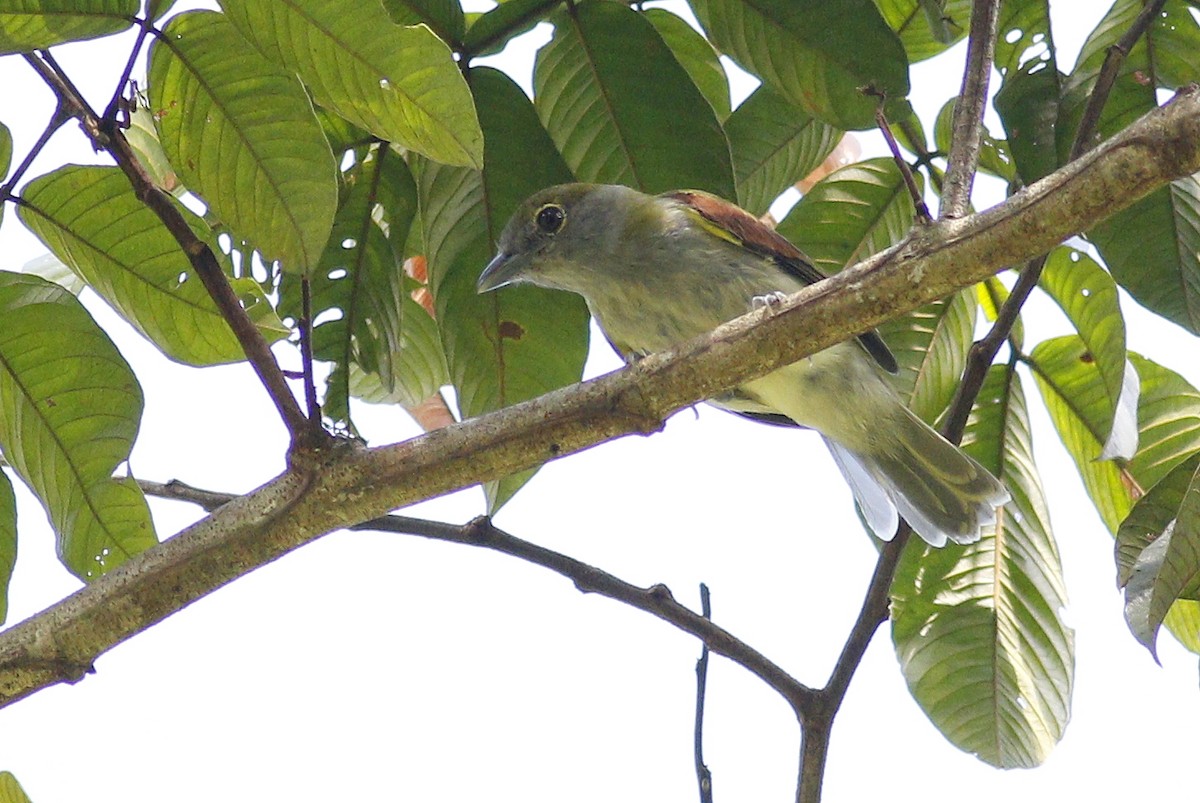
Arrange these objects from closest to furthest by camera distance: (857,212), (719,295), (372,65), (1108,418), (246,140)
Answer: (372,65) → (246,140) → (1108,418) → (857,212) → (719,295)

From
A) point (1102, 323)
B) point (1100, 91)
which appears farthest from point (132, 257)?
point (1102, 323)

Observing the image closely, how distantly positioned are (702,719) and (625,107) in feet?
3.51

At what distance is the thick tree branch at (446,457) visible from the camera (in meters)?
1.81

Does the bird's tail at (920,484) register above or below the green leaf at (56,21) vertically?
above

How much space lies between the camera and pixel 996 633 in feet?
8.44

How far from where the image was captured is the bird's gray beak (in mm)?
2469

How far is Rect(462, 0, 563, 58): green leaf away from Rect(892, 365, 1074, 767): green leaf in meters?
1.14

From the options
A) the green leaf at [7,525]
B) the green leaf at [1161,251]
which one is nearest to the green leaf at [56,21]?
the green leaf at [7,525]

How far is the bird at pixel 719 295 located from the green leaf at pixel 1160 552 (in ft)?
2.45

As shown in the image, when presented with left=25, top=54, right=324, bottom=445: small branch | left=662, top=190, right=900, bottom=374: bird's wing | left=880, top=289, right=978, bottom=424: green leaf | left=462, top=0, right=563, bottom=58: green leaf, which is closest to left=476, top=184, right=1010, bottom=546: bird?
left=662, top=190, right=900, bottom=374: bird's wing

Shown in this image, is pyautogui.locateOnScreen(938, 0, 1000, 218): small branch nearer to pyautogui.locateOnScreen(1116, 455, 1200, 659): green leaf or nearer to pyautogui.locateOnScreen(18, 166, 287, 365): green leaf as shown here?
pyautogui.locateOnScreen(1116, 455, 1200, 659): green leaf

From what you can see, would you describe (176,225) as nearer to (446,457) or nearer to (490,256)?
(446,457)

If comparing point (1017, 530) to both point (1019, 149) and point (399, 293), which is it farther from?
point (399, 293)

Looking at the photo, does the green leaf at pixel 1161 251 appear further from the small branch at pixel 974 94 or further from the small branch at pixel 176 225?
the small branch at pixel 176 225
